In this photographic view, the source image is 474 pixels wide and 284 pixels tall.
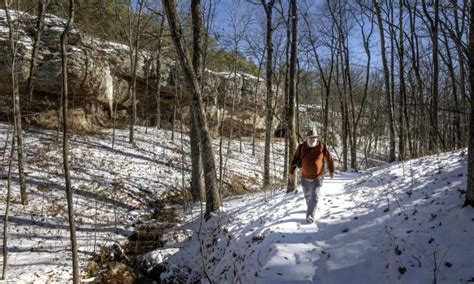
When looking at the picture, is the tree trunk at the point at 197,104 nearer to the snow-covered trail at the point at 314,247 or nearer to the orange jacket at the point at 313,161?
the snow-covered trail at the point at 314,247

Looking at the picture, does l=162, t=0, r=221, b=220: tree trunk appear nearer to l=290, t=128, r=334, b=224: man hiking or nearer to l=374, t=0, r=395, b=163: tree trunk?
l=290, t=128, r=334, b=224: man hiking

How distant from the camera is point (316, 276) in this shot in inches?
206

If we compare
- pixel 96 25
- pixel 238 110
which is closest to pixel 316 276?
pixel 96 25

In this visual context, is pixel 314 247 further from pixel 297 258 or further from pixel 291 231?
pixel 291 231

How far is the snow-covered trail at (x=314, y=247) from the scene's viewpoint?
528 cm

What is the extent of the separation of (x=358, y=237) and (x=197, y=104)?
4.77 m

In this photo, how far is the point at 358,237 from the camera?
5.77 meters

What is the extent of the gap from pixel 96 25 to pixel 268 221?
19687 millimetres

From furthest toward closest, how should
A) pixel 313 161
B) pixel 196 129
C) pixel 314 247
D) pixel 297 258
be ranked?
pixel 196 129 → pixel 313 161 → pixel 314 247 → pixel 297 258

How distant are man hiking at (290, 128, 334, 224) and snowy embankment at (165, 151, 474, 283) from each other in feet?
1.30

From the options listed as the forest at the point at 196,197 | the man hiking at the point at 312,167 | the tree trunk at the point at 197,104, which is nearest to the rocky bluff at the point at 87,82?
the forest at the point at 196,197

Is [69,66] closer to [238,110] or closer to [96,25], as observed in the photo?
[96,25]

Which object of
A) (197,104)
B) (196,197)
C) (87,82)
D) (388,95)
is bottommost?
(196,197)

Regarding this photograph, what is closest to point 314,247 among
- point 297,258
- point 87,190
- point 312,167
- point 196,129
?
point 297,258
